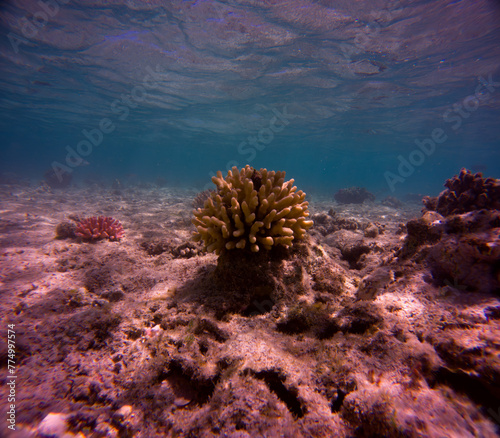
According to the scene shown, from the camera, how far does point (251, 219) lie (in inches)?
114

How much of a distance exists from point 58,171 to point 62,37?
45.6ft

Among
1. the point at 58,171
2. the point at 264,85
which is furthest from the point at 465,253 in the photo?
the point at 58,171

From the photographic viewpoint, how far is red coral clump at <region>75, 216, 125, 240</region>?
580cm

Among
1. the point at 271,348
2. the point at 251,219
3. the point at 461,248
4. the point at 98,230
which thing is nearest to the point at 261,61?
the point at 98,230

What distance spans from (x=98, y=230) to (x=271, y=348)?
19.1 ft

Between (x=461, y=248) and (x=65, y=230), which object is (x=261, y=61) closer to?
(x=65, y=230)

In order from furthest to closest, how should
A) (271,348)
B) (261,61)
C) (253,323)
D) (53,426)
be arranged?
(261,61) → (253,323) → (271,348) → (53,426)

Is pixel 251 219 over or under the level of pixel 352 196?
under

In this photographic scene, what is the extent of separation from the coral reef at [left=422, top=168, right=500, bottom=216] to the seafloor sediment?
13.8ft

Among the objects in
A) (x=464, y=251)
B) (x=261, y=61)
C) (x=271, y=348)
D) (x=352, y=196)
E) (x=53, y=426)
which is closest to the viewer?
(x=53, y=426)

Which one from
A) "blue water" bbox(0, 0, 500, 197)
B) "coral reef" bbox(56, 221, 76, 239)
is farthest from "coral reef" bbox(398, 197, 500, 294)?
"blue water" bbox(0, 0, 500, 197)

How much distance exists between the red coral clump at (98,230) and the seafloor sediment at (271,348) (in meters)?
2.02

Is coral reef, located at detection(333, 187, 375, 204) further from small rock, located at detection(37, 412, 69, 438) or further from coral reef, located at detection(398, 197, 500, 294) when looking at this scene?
small rock, located at detection(37, 412, 69, 438)

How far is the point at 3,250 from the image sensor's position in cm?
496
